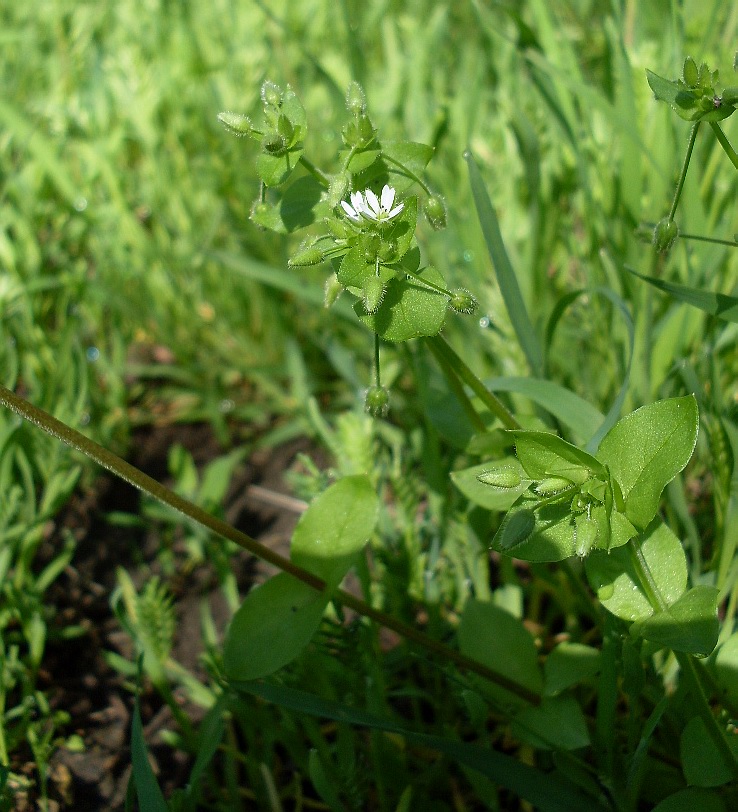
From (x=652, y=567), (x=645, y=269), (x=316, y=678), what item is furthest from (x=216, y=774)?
(x=645, y=269)

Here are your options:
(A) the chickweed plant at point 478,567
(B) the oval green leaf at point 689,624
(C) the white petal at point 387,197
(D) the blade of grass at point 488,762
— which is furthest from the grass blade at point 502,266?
(D) the blade of grass at point 488,762

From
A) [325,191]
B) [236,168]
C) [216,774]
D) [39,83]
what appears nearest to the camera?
[325,191]

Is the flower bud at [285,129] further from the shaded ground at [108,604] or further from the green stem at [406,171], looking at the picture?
the shaded ground at [108,604]

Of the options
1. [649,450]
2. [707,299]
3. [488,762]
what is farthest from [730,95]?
[488,762]

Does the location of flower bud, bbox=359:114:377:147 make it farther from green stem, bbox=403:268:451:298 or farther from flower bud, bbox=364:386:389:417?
flower bud, bbox=364:386:389:417

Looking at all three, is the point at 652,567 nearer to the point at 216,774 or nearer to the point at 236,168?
the point at 216,774

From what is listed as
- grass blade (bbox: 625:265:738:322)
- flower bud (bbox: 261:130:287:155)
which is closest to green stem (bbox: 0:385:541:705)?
flower bud (bbox: 261:130:287:155)
